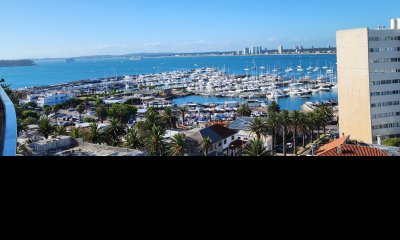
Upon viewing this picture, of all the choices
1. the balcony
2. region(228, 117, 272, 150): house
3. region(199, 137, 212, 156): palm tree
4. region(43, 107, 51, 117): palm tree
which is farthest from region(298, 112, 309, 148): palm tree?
region(43, 107, 51, 117): palm tree

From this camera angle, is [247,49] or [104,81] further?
[104,81]

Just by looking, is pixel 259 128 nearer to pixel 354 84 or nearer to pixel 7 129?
pixel 354 84

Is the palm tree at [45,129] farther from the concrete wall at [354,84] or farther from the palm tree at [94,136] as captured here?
the concrete wall at [354,84]

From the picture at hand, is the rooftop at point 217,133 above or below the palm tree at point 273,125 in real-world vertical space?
below

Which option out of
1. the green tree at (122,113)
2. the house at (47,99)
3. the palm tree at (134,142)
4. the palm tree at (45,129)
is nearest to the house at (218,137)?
the palm tree at (134,142)

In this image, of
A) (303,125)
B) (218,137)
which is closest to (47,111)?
(218,137)
